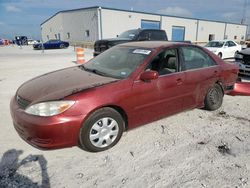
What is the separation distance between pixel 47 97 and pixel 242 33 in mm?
64256

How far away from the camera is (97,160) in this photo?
3.07 meters

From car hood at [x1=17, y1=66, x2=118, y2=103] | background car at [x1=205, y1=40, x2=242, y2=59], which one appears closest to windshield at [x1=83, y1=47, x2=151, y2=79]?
car hood at [x1=17, y1=66, x2=118, y2=103]

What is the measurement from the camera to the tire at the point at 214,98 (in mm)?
4648

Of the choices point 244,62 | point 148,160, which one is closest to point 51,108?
point 148,160

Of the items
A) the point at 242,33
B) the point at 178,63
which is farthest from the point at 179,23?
the point at 178,63

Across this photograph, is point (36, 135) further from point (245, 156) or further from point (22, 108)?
point (245, 156)

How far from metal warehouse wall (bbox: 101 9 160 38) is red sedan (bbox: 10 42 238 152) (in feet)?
95.0

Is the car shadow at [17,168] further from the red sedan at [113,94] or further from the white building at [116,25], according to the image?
the white building at [116,25]

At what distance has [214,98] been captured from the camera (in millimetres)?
4766

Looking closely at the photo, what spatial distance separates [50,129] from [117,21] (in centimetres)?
3222

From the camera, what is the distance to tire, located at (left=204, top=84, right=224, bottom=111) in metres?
4.65

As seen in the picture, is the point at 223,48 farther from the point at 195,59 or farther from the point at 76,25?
the point at 76,25

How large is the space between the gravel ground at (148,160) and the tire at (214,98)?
613mm

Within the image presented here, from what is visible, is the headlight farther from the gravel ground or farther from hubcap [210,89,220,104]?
hubcap [210,89,220,104]
